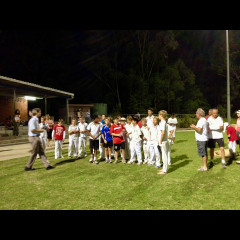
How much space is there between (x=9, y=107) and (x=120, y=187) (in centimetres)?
2307

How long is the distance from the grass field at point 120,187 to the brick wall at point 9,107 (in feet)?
59.2

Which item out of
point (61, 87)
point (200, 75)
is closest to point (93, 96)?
point (61, 87)

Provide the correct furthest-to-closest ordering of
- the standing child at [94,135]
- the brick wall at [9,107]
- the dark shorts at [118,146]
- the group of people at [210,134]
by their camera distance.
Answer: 1. the brick wall at [9,107]
2. the standing child at [94,135]
3. the dark shorts at [118,146]
4. the group of people at [210,134]

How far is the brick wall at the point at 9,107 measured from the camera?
2436cm

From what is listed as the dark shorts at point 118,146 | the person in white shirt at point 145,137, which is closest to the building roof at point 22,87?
the dark shorts at point 118,146

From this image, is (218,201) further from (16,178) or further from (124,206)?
(16,178)

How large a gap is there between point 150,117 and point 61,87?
34.6m

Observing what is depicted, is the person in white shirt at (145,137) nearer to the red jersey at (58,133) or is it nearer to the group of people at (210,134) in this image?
the group of people at (210,134)

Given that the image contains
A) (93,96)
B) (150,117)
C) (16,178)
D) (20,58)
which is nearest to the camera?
(16,178)

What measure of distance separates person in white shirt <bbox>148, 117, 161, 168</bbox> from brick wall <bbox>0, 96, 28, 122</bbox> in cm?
2112

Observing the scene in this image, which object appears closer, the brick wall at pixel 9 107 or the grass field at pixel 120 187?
the grass field at pixel 120 187

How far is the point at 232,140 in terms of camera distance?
28.9ft

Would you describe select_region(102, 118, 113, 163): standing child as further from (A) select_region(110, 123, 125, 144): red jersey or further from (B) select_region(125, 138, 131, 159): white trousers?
(B) select_region(125, 138, 131, 159): white trousers

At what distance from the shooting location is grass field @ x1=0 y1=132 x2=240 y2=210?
473cm
